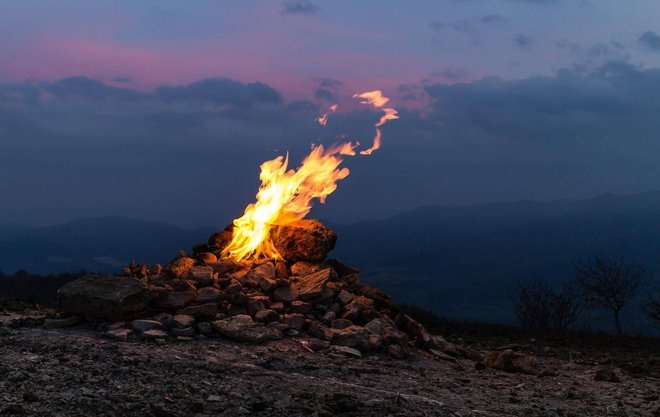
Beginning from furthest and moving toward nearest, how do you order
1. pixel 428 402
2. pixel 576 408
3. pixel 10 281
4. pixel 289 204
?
1. pixel 10 281
2. pixel 289 204
3. pixel 576 408
4. pixel 428 402

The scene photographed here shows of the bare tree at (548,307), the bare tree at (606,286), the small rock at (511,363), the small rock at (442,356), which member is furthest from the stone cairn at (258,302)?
the bare tree at (606,286)

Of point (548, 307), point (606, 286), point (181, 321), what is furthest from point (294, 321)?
point (606, 286)

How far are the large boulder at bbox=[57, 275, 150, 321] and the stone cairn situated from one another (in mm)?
18

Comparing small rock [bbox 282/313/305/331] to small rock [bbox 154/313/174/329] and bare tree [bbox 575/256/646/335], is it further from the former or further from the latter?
bare tree [bbox 575/256/646/335]

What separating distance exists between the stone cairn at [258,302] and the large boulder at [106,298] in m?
0.02

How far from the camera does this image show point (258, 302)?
12852mm

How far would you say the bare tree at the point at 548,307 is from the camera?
1075 inches

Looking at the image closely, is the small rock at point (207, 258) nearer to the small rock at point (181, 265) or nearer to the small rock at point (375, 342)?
the small rock at point (181, 265)

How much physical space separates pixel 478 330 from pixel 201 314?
9811 mm

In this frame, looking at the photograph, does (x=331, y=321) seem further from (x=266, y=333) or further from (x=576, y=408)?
(x=576, y=408)

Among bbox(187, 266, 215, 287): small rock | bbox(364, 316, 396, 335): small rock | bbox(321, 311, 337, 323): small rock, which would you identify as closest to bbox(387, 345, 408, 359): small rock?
bbox(364, 316, 396, 335): small rock

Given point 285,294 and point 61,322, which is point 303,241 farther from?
point 61,322

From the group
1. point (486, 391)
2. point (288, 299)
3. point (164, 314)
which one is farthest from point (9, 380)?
point (486, 391)

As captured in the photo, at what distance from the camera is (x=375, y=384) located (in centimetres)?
983
